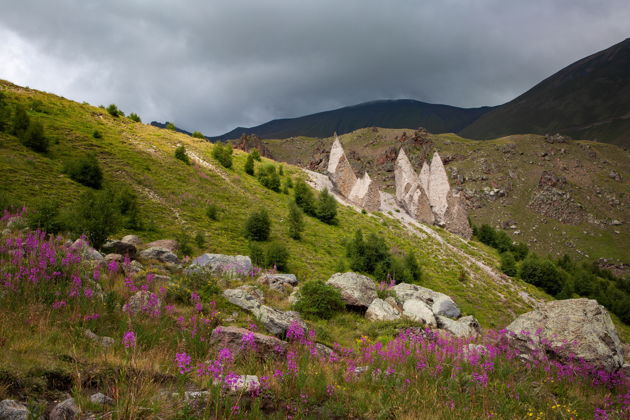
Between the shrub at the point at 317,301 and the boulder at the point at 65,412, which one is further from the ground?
the boulder at the point at 65,412

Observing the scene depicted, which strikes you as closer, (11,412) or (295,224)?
(11,412)

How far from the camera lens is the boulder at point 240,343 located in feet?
16.5

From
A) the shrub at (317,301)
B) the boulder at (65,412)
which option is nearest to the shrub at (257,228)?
the shrub at (317,301)

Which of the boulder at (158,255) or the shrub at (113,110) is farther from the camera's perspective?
the shrub at (113,110)

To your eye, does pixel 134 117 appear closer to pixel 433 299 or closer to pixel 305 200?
pixel 305 200

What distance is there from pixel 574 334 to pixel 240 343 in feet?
27.5

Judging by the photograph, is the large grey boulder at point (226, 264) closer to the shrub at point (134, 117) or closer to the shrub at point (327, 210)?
the shrub at point (327, 210)

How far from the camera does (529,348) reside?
696 cm

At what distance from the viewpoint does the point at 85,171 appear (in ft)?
58.4

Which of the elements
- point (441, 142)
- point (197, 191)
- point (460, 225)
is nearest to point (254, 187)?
point (197, 191)

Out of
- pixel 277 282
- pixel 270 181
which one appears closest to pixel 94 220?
pixel 277 282

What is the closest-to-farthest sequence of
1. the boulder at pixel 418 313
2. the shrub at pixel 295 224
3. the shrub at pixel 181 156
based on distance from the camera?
the boulder at pixel 418 313 < the shrub at pixel 295 224 < the shrub at pixel 181 156

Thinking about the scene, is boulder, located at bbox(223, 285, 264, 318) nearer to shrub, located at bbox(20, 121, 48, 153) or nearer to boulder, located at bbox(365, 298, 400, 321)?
boulder, located at bbox(365, 298, 400, 321)

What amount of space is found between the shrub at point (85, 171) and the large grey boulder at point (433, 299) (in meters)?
20.1
